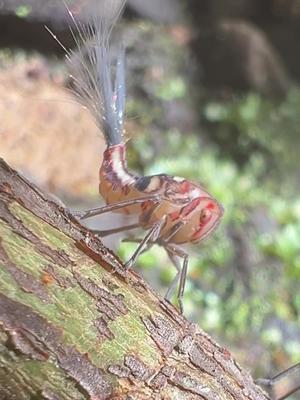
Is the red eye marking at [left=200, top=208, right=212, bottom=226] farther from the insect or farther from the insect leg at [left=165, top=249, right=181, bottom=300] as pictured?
the insect leg at [left=165, top=249, right=181, bottom=300]

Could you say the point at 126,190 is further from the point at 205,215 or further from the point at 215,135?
the point at 215,135

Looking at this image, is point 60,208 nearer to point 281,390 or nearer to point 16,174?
point 16,174

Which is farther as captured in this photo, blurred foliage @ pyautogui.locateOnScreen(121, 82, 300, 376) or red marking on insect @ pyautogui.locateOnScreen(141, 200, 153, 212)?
blurred foliage @ pyautogui.locateOnScreen(121, 82, 300, 376)

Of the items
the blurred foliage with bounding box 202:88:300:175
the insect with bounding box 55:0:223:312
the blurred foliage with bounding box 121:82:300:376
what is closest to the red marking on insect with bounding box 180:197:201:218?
the insect with bounding box 55:0:223:312

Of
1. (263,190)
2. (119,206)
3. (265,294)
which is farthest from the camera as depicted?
(263,190)

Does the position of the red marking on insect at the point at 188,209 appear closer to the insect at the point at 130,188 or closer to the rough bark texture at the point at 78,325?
→ the insect at the point at 130,188

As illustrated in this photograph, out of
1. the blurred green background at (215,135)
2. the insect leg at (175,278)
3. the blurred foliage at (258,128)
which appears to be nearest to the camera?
the insect leg at (175,278)

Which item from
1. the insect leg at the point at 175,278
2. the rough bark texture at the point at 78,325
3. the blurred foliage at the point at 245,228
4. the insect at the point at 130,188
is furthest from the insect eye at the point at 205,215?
the blurred foliage at the point at 245,228

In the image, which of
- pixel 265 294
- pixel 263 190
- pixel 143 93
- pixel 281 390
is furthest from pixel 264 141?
pixel 281 390
